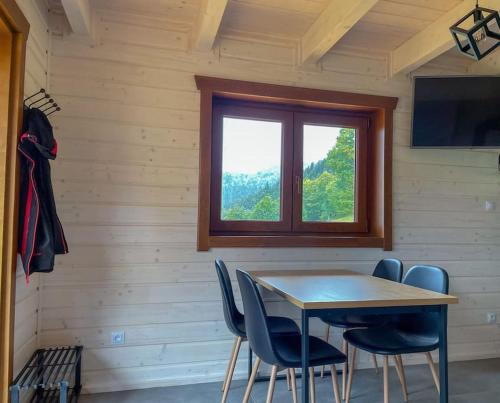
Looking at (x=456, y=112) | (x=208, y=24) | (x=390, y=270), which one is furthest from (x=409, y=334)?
(x=208, y=24)

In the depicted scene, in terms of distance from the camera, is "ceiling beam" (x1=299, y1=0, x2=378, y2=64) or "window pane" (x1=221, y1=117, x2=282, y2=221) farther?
"window pane" (x1=221, y1=117, x2=282, y2=221)

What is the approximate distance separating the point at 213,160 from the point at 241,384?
163 cm

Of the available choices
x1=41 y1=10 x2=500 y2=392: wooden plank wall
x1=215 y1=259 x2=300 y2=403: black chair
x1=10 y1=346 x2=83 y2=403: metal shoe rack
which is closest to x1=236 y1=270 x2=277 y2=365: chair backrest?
x1=215 y1=259 x2=300 y2=403: black chair

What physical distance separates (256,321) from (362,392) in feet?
4.21

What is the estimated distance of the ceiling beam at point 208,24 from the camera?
2197 mm

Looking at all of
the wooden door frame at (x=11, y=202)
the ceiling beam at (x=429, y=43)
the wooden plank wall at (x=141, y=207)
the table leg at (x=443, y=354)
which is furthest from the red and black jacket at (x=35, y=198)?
the ceiling beam at (x=429, y=43)

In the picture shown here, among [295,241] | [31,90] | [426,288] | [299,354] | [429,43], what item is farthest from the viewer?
[295,241]

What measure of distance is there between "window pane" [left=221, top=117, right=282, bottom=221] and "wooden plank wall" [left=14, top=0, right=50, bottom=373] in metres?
1.29

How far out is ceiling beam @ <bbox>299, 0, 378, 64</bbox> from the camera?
87.6 inches

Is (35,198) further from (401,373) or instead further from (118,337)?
(401,373)

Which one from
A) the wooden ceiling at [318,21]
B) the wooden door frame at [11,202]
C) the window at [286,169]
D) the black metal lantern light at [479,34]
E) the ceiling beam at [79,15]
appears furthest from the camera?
the window at [286,169]

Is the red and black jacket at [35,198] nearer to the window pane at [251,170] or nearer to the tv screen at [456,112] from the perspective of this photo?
the window pane at [251,170]

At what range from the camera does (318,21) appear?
262cm

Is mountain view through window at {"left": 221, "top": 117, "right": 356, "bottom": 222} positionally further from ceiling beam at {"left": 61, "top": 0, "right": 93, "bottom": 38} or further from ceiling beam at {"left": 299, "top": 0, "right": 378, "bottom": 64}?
ceiling beam at {"left": 61, "top": 0, "right": 93, "bottom": 38}
